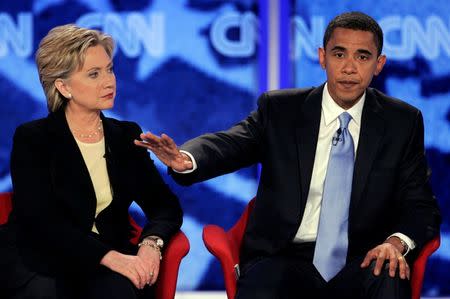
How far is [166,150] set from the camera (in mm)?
3146

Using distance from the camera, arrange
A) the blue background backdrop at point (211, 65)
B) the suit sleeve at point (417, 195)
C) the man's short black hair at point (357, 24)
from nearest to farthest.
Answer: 1. the suit sleeve at point (417, 195)
2. the man's short black hair at point (357, 24)
3. the blue background backdrop at point (211, 65)

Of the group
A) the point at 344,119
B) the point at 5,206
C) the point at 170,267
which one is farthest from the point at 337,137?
the point at 5,206

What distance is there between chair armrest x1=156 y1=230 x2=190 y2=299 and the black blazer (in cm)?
7

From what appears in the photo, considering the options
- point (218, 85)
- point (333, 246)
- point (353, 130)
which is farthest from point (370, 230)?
point (218, 85)

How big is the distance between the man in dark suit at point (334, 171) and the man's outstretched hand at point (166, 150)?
0.12 ft

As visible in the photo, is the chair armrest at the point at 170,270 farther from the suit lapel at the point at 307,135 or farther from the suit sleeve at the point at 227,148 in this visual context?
the suit lapel at the point at 307,135

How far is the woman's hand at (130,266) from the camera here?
10.6ft

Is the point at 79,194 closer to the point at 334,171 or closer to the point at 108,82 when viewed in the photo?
the point at 108,82

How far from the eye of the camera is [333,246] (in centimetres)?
335

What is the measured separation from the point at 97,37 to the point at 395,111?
123 cm

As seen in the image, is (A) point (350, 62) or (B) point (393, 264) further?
(A) point (350, 62)

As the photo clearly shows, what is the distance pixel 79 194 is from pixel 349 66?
3.83 ft

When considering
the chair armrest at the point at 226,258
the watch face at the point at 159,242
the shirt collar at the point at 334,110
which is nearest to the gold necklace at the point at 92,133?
the watch face at the point at 159,242

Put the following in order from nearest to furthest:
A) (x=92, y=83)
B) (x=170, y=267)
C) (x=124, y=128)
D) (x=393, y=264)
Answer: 1. (x=393, y=264)
2. (x=170, y=267)
3. (x=92, y=83)
4. (x=124, y=128)
